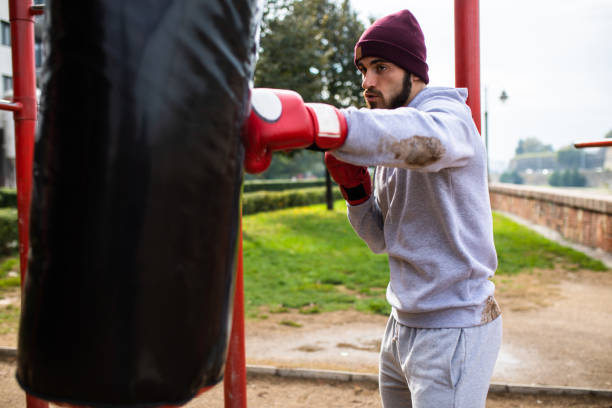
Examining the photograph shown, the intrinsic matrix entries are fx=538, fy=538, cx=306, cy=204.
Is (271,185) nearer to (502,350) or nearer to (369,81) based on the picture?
(502,350)

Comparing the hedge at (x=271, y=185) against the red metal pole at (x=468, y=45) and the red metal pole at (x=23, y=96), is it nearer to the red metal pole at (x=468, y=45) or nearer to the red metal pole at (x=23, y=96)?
the red metal pole at (x=23, y=96)

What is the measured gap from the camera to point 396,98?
A: 1.58 metres

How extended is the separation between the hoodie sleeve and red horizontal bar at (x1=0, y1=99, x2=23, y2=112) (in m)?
1.74

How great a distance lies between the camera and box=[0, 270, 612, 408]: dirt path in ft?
10.7

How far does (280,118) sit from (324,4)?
16.8 meters

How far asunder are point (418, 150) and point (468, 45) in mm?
1033

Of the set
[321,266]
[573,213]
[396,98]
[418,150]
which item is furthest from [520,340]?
[573,213]

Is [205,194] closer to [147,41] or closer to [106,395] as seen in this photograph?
[147,41]

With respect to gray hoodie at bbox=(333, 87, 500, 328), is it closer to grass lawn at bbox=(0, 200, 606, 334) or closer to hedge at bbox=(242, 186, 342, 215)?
grass lawn at bbox=(0, 200, 606, 334)

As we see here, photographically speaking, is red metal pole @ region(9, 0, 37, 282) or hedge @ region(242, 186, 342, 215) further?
hedge @ region(242, 186, 342, 215)

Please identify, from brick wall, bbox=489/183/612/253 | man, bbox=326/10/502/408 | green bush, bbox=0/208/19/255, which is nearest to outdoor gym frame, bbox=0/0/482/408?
man, bbox=326/10/502/408

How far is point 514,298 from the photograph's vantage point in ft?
19.7

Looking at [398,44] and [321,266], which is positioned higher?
[398,44]

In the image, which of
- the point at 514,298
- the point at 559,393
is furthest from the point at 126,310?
the point at 514,298
